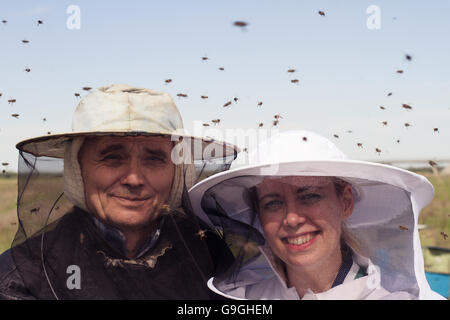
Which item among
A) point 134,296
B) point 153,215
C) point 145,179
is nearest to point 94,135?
point 145,179

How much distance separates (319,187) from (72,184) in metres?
2.01

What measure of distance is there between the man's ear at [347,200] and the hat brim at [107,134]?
45.2 inches

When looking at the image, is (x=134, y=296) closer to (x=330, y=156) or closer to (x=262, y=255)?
(x=262, y=255)

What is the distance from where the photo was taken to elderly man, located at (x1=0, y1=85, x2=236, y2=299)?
3346mm

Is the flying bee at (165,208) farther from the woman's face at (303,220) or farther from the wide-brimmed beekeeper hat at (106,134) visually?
the woman's face at (303,220)

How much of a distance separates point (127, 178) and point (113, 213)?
0.30 metres

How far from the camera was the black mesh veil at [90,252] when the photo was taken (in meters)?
3.33

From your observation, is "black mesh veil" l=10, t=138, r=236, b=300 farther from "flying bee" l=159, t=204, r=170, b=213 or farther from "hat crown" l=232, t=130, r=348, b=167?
"hat crown" l=232, t=130, r=348, b=167

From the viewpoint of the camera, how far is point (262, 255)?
343cm

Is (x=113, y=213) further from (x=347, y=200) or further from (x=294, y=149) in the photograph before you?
(x=347, y=200)

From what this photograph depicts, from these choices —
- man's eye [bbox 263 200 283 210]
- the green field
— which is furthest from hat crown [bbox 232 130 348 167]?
the green field

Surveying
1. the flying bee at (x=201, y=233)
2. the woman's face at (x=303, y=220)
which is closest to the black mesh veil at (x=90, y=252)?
the flying bee at (x=201, y=233)

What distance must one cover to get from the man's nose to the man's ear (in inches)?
60.8
